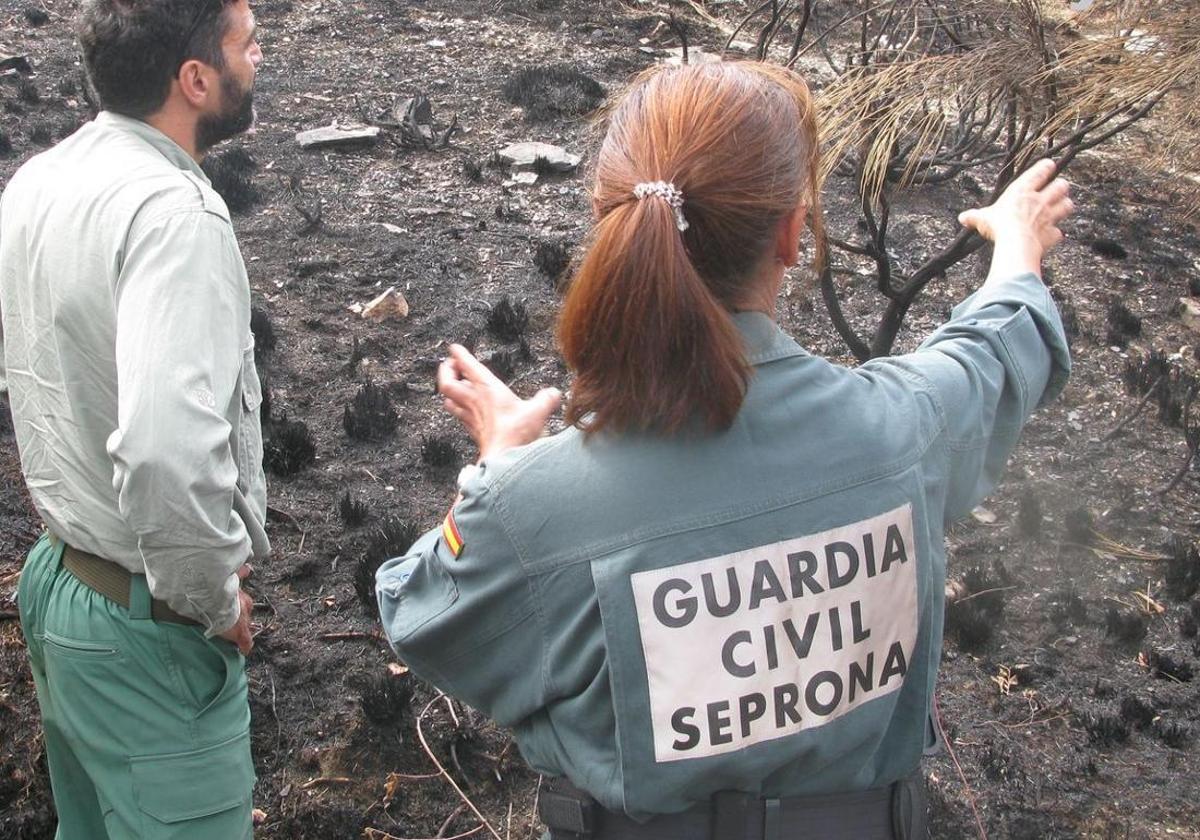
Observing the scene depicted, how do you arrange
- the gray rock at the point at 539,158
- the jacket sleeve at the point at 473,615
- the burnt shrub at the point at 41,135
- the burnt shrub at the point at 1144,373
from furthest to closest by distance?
the burnt shrub at the point at 41,135 → the gray rock at the point at 539,158 → the burnt shrub at the point at 1144,373 → the jacket sleeve at the point at 473,615

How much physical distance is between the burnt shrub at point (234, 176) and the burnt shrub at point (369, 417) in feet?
7.53

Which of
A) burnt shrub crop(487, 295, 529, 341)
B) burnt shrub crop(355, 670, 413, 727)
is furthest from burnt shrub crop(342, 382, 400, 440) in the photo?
burnt shrub crop(355, 670, 413, 727)

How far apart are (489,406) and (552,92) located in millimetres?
7436

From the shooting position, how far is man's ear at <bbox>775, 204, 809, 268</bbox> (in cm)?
161

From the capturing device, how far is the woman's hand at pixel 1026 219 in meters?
1.97

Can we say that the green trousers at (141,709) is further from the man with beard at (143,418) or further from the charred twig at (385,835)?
the charred twig at (385,835)

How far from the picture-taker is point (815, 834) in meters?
1.68

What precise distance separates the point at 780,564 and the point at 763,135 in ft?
1.87

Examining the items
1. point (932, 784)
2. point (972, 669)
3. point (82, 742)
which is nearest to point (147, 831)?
point (82, 742)

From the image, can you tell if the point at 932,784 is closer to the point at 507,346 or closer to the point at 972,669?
the point at 972,669

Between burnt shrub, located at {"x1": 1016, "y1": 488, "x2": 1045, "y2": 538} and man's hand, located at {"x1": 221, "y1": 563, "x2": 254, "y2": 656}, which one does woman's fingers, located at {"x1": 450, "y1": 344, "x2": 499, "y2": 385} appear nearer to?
man's hand, located at {"x1": 221, "y1": 563, "x2": 254, "y2": 656}

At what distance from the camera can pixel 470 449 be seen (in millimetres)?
5535

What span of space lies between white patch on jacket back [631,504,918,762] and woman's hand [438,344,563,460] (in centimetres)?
31

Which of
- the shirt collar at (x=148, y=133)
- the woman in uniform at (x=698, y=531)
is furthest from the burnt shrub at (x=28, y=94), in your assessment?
the woman in uniform at (x=698, y=531)
